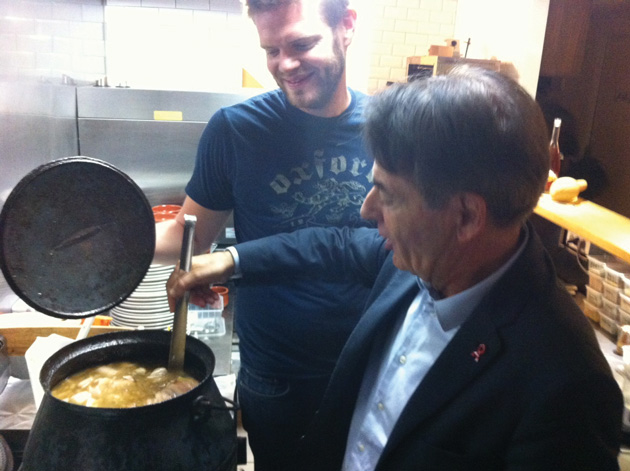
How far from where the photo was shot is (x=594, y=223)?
1.61 metres

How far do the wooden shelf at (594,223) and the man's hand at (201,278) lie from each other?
953mm

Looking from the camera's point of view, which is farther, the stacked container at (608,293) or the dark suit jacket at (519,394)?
the stacked container at (608,293)

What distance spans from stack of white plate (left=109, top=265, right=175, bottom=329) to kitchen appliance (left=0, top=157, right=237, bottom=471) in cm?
107

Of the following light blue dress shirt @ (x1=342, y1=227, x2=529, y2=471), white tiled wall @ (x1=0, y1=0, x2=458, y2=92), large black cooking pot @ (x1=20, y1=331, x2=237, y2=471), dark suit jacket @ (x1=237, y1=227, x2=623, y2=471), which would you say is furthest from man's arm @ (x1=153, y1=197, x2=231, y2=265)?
white tiled wall @ (x1=0, y1=0, x2=458, y2=92)

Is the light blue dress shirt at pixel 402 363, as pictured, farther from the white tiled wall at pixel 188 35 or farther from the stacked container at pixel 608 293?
the white tiled wall at pixel 188 35

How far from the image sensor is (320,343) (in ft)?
4.86

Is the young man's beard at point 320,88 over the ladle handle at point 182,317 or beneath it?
over

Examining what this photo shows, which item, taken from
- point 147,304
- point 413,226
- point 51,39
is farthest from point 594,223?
point 51,39

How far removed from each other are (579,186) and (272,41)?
1.17 m

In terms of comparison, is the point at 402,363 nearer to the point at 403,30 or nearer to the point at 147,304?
the point at 147,304

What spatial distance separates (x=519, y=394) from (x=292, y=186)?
83 cm

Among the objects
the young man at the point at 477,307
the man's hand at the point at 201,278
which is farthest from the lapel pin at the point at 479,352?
the man's hand at the point at 201,278

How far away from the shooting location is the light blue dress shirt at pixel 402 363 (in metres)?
0.92

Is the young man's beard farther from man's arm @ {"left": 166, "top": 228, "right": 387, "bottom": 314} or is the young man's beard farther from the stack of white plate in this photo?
the stack of white plate
